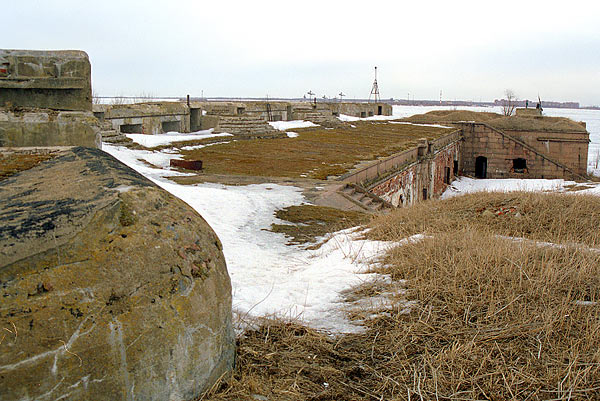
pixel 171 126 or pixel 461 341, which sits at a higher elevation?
pixel 171 126

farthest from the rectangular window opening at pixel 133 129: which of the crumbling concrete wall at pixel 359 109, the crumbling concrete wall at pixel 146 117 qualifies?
the crumbling concrete wall at pixel 359 109

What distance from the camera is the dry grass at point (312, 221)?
22.9 feet

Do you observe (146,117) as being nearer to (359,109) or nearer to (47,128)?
(47,128)

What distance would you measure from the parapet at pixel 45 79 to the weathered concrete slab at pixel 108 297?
3380mm

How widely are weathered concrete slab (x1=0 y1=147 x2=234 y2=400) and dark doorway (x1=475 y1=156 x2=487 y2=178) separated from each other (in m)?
30.6

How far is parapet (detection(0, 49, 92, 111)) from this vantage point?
209 inches

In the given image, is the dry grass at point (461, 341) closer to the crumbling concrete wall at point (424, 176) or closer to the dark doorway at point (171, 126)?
the crumbling concrete wall at point (424, 176)

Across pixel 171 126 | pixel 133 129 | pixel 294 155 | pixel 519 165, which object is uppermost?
pixel 171 126

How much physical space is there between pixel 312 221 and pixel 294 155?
737cm

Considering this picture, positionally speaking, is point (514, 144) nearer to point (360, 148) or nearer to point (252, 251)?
point (360, 148)

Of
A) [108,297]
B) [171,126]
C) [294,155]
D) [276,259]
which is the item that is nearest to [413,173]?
[294,155]

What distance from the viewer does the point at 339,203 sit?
9031 mm

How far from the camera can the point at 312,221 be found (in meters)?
7.68

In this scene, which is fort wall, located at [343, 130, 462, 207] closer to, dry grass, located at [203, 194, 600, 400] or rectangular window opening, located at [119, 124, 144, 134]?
dry grass, located at [203, 194, 600, 400]
